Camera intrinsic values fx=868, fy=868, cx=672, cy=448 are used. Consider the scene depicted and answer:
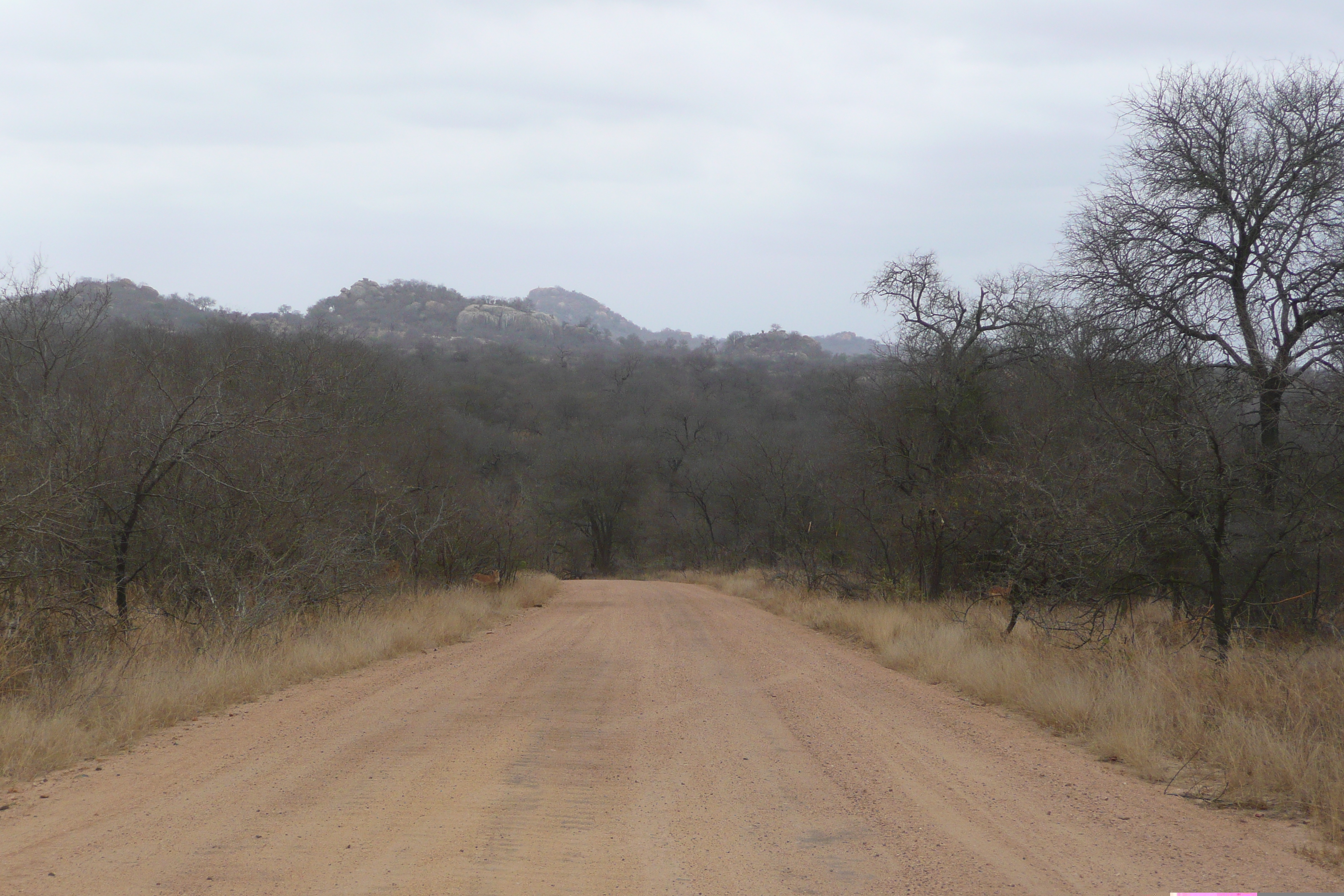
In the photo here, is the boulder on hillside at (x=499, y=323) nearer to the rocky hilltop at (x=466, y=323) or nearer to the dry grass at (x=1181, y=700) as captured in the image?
the rocky hilltop at (x=466, y=323)

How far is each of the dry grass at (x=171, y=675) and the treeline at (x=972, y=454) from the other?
0.66m

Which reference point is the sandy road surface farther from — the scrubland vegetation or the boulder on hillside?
the boulder on hillside

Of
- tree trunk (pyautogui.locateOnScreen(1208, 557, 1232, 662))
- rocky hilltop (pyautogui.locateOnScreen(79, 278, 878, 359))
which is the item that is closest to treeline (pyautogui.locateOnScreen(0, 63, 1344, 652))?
tree trunk (pyautogui.locateOnScreen(1208, 557, 1232, 662))

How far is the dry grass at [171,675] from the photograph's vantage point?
20.5 feet

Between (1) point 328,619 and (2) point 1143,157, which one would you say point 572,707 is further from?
(2) point 1143,157

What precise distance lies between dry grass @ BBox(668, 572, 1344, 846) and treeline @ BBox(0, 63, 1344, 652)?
0.63 meters

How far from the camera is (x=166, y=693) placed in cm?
764

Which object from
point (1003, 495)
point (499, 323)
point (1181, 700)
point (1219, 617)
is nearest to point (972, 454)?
point (1003, 495)

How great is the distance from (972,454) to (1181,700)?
13.2m

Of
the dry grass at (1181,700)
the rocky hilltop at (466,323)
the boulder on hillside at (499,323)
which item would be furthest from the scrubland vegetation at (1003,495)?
the boulder on hillside at (499,323)

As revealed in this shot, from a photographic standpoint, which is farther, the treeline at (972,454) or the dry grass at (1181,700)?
the treeline at (972,454)

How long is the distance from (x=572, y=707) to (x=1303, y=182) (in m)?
12.9

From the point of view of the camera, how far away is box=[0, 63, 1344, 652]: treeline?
1002cm

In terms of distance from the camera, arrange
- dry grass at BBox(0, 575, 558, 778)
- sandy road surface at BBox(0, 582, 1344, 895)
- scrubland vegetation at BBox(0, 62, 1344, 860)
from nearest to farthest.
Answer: sandy road surface at BBox(0, 582, 1344, 895) < dry grass at BBox(0, 575, 558, 778) < scrubland vegetation at BBox(0, 62, 1344, 860)
